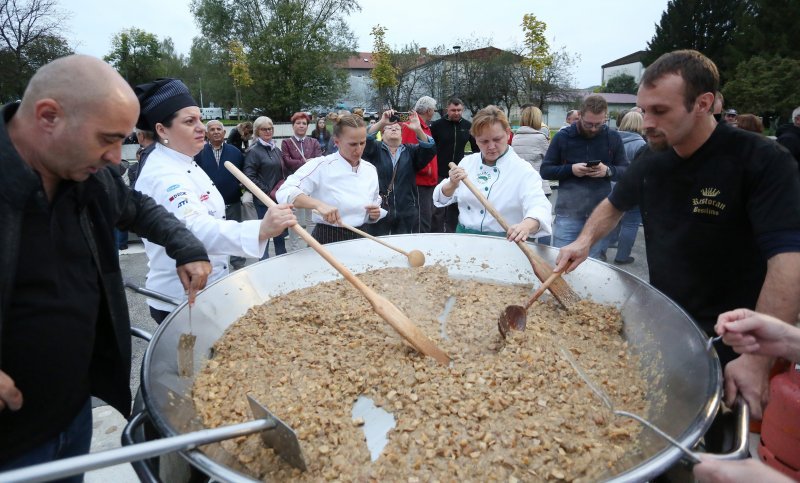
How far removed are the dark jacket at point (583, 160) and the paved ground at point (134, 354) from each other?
1426 mm

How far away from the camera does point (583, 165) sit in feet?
13.2

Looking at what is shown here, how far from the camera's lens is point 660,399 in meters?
1.42

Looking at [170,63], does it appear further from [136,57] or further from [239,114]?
[239,114]

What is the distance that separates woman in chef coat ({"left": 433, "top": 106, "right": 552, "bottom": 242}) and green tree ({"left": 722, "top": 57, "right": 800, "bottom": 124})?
26.4 m

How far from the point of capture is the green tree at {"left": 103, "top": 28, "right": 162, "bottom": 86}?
118 feet

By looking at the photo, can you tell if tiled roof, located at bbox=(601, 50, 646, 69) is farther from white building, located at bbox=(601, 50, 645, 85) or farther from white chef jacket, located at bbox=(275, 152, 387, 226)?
white chef jacket, located at bbox=(275, 152, 387, 226)

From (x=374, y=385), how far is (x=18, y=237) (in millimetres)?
1061

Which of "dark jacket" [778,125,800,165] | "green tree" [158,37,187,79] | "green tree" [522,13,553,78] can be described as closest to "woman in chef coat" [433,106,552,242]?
"dark jacket" [778,125,800,165]

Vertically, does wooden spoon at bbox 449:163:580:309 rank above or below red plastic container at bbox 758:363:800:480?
above

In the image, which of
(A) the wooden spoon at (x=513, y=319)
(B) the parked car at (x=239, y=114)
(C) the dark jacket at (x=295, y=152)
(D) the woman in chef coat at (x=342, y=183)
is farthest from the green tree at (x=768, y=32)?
(A) the wooden spoon at (x=513, y=319)

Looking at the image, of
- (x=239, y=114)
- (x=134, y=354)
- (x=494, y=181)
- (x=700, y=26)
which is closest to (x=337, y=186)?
(x=494, y=181)

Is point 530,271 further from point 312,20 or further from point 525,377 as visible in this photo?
point 312,20

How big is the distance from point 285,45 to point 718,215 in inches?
1089

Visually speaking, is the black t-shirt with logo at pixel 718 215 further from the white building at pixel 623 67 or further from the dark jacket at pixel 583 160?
the white building at pixel 623 67
